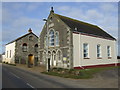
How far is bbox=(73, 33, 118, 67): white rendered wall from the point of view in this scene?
21.2 m

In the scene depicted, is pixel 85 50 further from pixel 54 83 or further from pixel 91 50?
pixel 54 83

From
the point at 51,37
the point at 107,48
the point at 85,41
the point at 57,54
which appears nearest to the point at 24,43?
the point at 51,37

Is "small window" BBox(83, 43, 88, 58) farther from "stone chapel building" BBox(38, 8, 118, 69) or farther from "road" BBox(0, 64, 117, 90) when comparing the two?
"road" BBox(0, 64, 117, 90)

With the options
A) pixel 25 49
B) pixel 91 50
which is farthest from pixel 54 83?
pixel 25 49

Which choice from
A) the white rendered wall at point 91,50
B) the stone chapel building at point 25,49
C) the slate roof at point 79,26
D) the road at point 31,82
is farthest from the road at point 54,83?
the stone chapel building at point 25,49

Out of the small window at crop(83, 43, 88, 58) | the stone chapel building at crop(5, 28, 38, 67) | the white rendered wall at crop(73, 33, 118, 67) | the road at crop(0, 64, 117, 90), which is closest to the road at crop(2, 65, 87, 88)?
the road at crop(0, 64, 117, 90)

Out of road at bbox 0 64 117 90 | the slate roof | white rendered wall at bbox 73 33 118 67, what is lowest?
road at bbox 0 64 117 90

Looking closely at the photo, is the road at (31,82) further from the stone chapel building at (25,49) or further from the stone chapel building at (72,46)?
the stone chapel building at (25,49)

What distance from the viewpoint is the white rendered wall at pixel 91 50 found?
69.6ft

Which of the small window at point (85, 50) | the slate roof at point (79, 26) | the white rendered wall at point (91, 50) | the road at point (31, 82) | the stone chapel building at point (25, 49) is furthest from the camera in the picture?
the stone chapel building at point (25, 49)

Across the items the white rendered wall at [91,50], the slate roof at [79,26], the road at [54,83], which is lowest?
the road at [54,83]

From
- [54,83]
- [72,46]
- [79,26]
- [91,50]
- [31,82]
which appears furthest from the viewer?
[79,26]

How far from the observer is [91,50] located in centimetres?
2377

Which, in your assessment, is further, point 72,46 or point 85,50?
point 85,50
